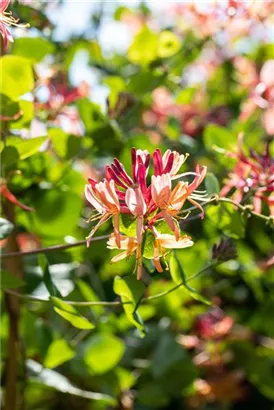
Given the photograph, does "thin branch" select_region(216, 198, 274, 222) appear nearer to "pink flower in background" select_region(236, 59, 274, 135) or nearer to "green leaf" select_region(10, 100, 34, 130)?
"green leaf" select_region(10, 100, 34, 130)

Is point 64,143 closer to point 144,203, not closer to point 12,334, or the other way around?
point 12,334

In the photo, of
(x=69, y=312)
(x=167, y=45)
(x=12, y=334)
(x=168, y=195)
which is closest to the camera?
(x=168, y=195)

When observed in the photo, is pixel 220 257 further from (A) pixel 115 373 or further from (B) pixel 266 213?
(A) pixel 115 373

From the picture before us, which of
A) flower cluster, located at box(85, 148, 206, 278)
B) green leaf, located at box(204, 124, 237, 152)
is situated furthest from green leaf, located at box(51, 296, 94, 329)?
green leaf, located at box(204, 124, 237, 152)

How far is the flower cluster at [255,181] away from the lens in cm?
74

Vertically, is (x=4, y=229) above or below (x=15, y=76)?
below

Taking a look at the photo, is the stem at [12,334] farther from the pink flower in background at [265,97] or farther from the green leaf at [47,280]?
the pink flower in background at [265,97]

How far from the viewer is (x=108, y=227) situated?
92cm

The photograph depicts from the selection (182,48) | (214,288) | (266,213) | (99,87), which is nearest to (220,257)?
(266,213)

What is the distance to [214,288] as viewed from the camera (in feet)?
4.16

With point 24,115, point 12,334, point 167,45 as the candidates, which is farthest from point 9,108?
point 167,45

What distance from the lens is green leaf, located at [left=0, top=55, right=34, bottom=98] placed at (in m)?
0.75

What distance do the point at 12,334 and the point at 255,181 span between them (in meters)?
0.32

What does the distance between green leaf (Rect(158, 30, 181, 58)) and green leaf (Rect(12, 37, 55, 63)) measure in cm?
22
